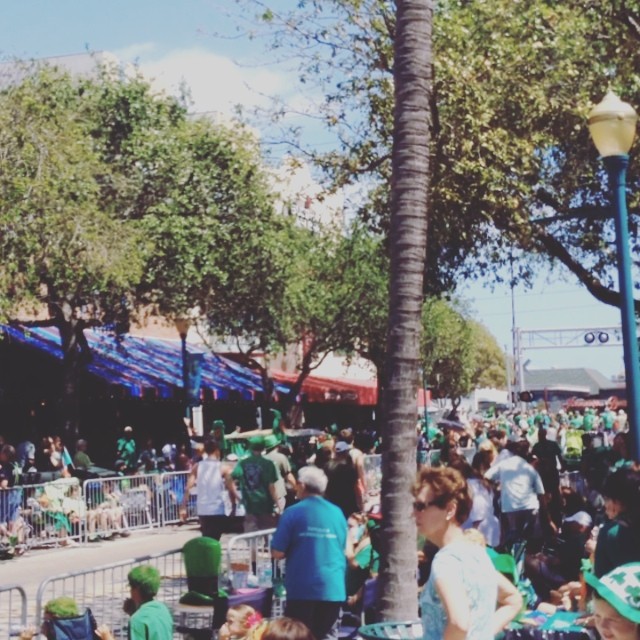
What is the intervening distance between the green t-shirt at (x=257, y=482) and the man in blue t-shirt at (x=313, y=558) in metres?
4.53

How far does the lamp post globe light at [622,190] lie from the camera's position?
32.1ft

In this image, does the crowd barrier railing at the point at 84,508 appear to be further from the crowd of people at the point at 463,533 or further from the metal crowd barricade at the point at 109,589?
the metal crowd barricade at the point at 109,589

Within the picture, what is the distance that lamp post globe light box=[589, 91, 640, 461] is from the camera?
9789 mm

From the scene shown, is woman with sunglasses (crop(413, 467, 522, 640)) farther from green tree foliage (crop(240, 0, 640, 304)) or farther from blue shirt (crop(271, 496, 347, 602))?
green tree foliage (crop(240, 0, 640, 304))

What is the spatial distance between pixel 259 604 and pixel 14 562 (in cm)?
934

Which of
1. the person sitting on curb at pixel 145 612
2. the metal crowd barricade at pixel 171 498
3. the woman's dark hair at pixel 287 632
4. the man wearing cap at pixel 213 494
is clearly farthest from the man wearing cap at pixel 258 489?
the metal crowd barricade at pixel 171 498

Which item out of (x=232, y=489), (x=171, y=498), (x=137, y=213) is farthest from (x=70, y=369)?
(x=232, y=489)

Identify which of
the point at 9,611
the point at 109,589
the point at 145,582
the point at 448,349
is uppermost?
the point at 448,349

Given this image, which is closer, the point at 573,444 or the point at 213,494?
the point at 213,494

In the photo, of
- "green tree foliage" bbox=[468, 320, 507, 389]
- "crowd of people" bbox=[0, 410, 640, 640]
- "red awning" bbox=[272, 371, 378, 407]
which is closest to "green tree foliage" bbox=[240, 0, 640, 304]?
"crowd of people" bbox=[0, 410, 640, 640]

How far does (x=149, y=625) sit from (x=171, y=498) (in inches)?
560

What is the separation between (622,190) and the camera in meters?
10.4

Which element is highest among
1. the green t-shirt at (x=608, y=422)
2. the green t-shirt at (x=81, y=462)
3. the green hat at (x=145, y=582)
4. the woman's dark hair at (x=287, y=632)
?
the green t-shirt at (x=608, y=422)

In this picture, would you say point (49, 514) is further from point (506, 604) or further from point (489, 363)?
point (489, 363)
